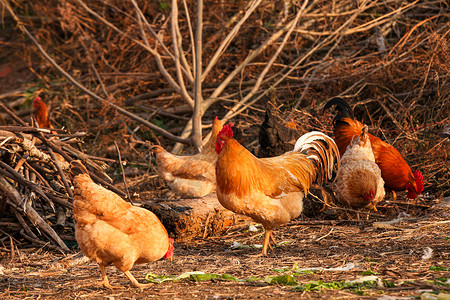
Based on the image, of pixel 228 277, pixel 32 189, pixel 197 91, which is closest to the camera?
pixel 228 277

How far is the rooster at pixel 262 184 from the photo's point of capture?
4.82m

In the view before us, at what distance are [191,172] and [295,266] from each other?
3221 mm

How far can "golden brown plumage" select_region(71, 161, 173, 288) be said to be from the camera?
3.64 m

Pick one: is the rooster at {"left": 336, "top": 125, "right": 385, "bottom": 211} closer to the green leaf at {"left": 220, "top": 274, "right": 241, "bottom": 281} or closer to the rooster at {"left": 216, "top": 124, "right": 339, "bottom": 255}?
the rooster at {"left": 216, "top": 124, "right": 339, "bottom": 255}

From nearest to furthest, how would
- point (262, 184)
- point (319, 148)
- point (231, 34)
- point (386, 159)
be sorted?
point (262, 184) → point (319, 148) → point (386, 159) → point (231, 34)

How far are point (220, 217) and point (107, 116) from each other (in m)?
4.79

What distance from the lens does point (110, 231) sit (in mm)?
3668

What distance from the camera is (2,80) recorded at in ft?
41.3

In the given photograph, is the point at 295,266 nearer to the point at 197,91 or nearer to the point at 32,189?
the point at 32,189

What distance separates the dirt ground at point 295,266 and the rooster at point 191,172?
0.96 metres

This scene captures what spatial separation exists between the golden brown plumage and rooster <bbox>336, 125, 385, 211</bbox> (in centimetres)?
291

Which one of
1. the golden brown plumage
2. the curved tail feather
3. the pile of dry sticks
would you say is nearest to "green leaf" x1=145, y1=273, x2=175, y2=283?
the golden brown plumage

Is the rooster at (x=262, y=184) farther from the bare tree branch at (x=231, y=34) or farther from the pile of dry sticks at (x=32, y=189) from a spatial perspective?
the bare tree branch at (x=231, y=34)

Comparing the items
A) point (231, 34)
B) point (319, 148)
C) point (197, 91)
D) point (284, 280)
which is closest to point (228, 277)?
point (284, 280)
